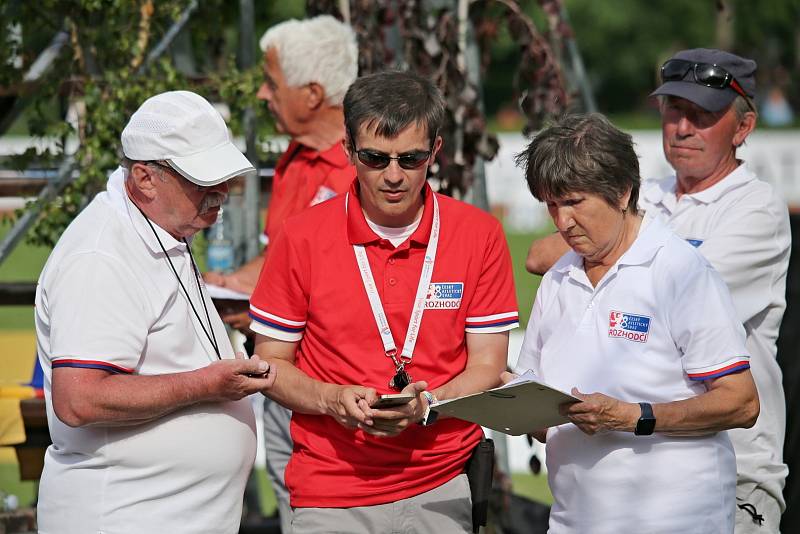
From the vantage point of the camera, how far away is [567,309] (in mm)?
3285

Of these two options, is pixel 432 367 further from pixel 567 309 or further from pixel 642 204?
pixel 642 204

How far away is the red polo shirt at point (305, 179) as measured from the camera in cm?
450

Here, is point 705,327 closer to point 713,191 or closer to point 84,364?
point 713,191

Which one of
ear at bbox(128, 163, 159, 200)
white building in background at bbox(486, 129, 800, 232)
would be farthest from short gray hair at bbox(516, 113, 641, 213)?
white building in background at bbox(486, 129, 800, 232)

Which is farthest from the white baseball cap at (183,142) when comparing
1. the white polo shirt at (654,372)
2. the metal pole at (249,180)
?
the metal pole at (249,180)

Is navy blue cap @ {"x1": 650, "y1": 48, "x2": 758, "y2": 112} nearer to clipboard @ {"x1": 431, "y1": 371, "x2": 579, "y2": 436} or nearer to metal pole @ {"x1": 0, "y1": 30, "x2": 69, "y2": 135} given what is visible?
clipboard @ {"x1": 431, "y1": 371, "x2": 579, "y2": 436}

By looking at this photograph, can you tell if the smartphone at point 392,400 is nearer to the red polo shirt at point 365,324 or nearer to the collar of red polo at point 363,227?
the red polo shirt at point 365,324

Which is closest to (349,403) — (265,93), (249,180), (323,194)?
(323,194)

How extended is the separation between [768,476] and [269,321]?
1.68 meters

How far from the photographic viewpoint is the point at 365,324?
3389mm

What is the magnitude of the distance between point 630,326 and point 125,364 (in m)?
1.35

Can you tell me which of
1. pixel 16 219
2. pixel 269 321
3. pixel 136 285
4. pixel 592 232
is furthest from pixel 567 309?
pixel 16 219

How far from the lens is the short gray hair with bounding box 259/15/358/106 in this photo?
Answer: 4.67 m

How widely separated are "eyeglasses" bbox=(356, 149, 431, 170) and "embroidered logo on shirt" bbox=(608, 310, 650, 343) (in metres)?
0.72
